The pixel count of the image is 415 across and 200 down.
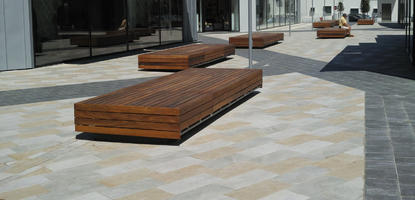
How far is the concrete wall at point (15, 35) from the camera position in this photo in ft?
47.9

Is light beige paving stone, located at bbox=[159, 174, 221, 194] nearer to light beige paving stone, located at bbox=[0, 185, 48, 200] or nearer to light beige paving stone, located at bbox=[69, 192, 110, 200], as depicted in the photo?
light beige paving stone, located at bbox=[69, 192, 110, 200]

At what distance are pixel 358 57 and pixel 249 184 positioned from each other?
12.9 meters

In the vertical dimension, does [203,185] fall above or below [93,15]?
below

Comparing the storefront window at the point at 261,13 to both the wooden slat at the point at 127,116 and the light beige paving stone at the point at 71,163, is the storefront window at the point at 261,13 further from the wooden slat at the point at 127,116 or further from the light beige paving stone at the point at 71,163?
the light beige paving stone at the point at 71,163

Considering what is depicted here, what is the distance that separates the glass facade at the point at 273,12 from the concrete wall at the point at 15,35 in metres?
23.7

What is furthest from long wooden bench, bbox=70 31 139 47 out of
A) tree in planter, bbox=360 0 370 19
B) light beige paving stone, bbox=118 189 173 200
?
tree in planter, bbox=360 0 370 19

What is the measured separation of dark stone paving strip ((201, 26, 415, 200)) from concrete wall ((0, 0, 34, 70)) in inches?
266

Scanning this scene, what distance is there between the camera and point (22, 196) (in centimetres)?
478

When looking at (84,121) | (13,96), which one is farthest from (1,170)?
(13,96)

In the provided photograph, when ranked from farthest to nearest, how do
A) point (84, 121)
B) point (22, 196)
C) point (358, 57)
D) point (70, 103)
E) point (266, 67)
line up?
point (358, 57)
point (266, 67)
point (70, 103)
point (84, 121)
point (22, 196)

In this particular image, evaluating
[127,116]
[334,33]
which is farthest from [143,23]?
[127,116]

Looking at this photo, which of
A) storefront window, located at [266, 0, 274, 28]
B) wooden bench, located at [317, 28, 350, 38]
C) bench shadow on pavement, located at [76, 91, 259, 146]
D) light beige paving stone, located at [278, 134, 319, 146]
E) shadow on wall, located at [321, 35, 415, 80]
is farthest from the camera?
storefront window, located at [266, 0, 274, 28]

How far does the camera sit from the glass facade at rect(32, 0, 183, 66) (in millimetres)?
15859

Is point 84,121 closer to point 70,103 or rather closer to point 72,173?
point 72,173
